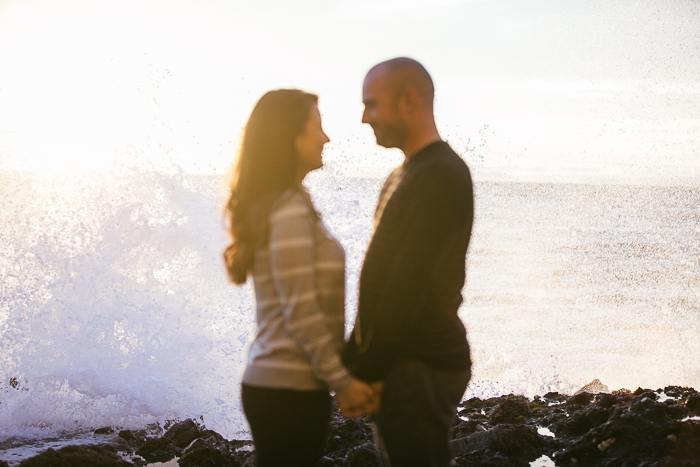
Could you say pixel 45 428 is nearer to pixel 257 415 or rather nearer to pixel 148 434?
pixel 148 434

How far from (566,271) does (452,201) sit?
1517 centimetres

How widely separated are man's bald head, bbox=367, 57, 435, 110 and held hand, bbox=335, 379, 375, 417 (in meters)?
1.03

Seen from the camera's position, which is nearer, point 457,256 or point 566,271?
point 457,256

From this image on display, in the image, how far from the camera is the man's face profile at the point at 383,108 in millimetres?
2096

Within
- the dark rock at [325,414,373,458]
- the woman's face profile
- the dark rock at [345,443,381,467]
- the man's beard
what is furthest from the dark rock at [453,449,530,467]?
the woman's face profile

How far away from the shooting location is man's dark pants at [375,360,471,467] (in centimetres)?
184

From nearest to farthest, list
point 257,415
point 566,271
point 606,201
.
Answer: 1. point 257,415
2. point 566,271
3. point 606,201

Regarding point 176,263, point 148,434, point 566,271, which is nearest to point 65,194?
point 176,263

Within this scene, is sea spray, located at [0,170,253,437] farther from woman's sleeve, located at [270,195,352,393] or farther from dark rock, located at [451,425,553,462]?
woman's sleeve, located at [270,195,352,393]

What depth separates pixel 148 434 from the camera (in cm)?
543

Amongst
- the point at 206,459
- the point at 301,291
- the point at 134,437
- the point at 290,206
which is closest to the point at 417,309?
the point at 301,291

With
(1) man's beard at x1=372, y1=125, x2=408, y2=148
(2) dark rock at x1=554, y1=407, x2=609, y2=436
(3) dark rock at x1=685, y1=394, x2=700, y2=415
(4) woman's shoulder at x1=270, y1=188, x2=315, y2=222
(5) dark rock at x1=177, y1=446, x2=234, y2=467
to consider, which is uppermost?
(1) man's beard at x1=372, y1=125, x2=408, y2=148

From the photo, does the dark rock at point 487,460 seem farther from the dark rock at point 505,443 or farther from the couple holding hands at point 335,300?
the couple holding hands at point 335,300

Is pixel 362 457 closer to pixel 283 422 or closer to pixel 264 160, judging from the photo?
pixel 283 422
